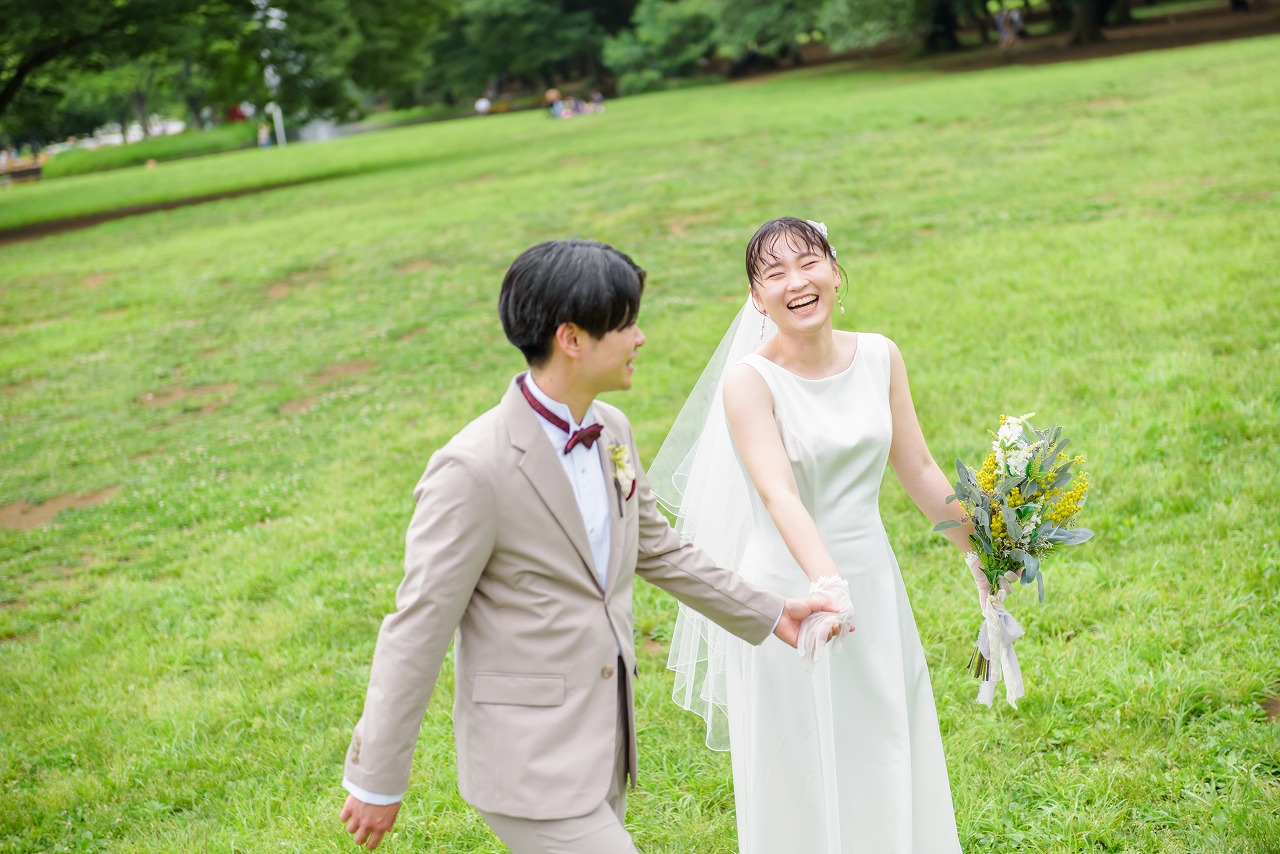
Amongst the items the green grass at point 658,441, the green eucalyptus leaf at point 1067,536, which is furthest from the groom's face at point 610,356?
the green grass at point 658,441

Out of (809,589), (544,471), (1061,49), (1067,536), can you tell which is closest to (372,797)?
(544,471)

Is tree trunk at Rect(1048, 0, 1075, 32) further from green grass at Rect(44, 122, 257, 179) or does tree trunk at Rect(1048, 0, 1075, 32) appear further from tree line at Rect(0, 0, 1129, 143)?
green grass at Rect(44, 122, 257, 179)

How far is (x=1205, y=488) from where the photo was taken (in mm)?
6551

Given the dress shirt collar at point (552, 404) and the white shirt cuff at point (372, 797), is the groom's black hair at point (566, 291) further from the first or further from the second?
the white shirt cuff at point (372, 797)

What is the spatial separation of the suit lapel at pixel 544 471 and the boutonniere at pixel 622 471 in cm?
15

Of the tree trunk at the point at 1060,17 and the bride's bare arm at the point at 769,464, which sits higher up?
the tree trunk at the point at 1060,17

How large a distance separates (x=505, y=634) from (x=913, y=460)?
61.6 inches

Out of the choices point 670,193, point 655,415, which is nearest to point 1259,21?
point 670,193

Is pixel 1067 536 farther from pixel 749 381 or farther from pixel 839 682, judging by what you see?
pixel 749 381

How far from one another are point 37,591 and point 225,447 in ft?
9.53

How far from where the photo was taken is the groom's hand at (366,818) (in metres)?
2.56

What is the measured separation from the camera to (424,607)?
2.50 m

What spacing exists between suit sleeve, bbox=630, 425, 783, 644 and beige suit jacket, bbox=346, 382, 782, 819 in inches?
9.6

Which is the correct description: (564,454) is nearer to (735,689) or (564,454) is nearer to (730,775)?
(735,689)
